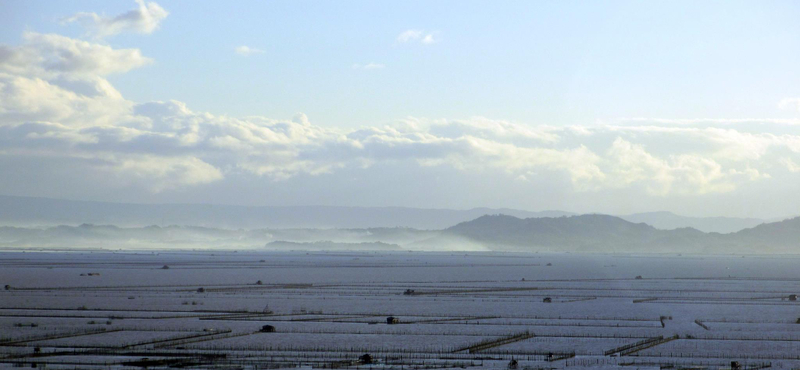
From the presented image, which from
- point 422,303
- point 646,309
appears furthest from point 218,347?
point 646,309

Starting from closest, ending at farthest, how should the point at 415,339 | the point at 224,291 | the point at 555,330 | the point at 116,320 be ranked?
the point at 415,339 → the point at 555,330 → the point at 116,320 → the point at 224,291

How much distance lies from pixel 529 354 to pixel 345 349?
13228 mm

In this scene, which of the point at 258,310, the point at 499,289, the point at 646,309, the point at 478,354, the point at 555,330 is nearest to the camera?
the point at 478,354

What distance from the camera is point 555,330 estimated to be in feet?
248

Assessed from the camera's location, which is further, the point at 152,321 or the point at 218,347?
the point at 152,321

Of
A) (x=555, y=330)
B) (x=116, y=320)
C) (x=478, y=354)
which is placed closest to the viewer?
(x=478, y=354)

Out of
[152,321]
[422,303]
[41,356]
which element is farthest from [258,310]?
[41,356]

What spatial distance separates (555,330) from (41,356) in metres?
42.4

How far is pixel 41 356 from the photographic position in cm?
5584

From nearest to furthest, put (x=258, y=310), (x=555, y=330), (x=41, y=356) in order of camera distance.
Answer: (x=41, y=356), (x=555, y=330), (x=258, y=310)

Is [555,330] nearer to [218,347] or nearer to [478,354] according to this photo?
[478,354]

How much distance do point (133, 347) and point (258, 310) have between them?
30.8 m

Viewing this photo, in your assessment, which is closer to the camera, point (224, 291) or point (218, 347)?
Answer: point (218, 347)

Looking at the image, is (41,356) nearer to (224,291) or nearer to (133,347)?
(133,347)
